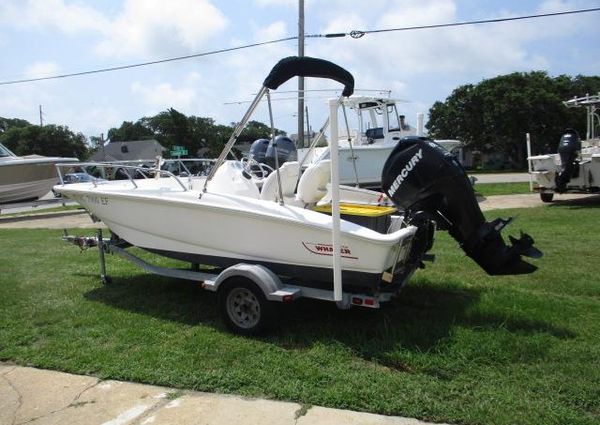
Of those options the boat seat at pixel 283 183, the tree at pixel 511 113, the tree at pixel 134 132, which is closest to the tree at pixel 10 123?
the tree at pixel 134 132

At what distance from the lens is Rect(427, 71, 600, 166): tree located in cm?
4328

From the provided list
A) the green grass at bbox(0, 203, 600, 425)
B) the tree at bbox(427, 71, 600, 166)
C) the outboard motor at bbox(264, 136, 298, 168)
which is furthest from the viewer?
the tree at bbox(427, 71, 600, 166)

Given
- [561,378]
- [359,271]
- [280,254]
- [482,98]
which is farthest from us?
[482,98]

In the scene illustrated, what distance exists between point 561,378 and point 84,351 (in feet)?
11.8

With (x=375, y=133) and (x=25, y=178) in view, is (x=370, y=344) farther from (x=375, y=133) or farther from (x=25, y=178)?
(x=25, y=178)

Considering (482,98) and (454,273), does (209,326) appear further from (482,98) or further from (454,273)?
(482,98)

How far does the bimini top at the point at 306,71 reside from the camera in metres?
4.68

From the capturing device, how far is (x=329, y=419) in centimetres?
327

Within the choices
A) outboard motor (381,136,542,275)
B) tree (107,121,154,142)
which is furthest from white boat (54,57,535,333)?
tree (107,121,154,142)

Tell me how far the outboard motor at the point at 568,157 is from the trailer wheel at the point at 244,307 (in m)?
10.7

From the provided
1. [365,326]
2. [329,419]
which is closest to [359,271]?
[365,326]

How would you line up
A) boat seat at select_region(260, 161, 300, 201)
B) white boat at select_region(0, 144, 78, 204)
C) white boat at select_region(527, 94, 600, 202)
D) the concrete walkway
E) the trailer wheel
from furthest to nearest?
white boat at select_region(0, 144, 78, 204)
white boat at select_region(527, 94, 600, 202)
boat seat at select_region(260, 161, 300, 201)
the trailer wheel
the concrete walkway

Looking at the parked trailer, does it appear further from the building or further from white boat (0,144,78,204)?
the building

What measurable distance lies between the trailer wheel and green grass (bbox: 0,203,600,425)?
0.42 ft
